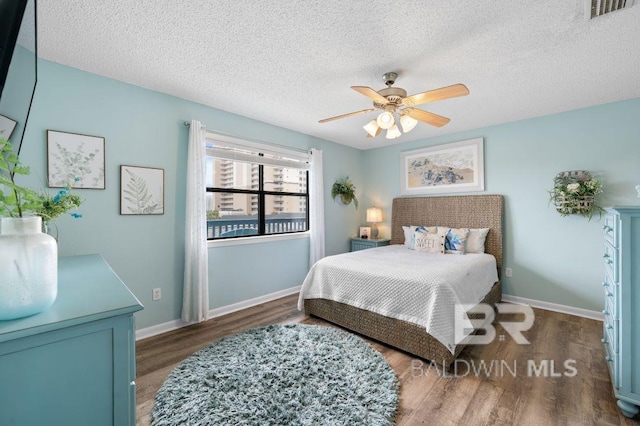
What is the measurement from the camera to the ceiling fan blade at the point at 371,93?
1.96 m

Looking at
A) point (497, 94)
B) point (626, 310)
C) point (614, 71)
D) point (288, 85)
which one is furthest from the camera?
point (497, 94)

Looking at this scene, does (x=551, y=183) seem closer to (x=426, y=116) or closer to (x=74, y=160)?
(x=426, y=116)

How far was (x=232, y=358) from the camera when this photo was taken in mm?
2160

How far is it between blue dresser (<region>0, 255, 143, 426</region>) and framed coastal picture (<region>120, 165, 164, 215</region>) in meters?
1.84

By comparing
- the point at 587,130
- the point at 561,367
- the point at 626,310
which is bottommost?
the point at 561,367

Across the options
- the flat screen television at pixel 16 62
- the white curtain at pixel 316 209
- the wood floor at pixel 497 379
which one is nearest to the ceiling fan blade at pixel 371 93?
the flat screen television at pixel 16 62

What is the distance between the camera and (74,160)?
2.25 metres

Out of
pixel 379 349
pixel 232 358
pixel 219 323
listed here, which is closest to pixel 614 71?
pixel 379 349

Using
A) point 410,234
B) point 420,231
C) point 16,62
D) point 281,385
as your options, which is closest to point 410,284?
point 281,385

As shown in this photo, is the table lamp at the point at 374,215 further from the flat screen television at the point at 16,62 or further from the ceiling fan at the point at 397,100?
the flat screen television at the point at 16,62

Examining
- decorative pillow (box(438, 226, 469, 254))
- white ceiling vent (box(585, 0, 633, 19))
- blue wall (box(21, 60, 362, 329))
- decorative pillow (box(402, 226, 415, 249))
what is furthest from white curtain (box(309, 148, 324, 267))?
white ceiling vent (box(585, 0, 633, 19))

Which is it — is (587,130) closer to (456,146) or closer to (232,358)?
(456,146)

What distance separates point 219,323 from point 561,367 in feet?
9.96

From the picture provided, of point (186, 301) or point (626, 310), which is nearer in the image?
point (626, 310)
